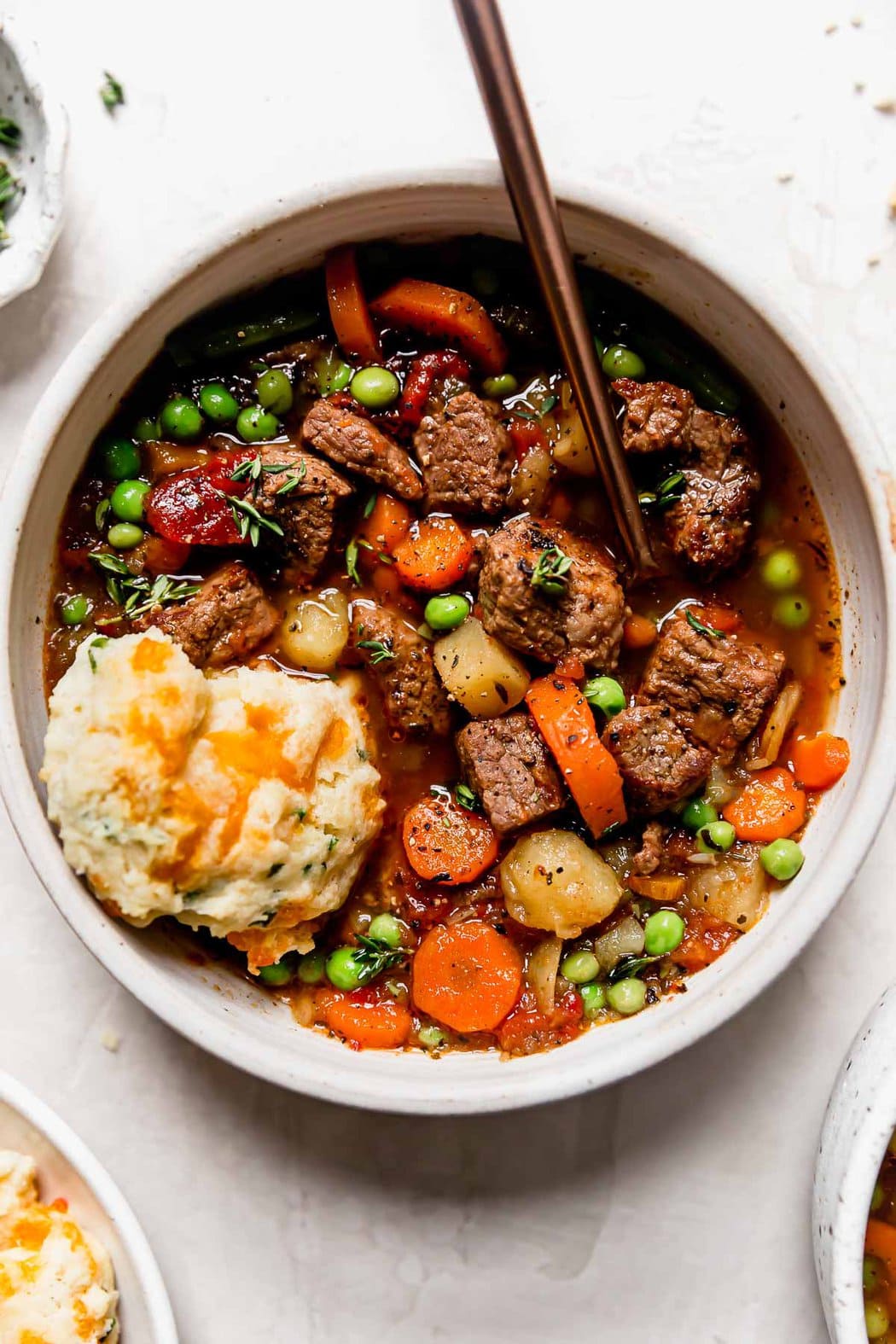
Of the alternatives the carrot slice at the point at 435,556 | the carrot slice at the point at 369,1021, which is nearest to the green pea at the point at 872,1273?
the carrot slice at the point at 369,1021

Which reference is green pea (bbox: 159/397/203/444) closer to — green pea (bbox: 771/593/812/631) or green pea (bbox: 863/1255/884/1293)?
green pea (bbox: 771/593/812/631)

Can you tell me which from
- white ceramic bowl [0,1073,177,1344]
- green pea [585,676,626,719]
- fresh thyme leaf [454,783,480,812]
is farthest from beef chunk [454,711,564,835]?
white ceramic bowl [0,1073,177,1344]

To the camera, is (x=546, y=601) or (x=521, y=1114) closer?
(x=546, y=601)

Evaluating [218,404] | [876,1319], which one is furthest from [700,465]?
[876,1319]

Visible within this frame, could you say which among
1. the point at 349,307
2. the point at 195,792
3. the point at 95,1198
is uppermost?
the point at 349,307

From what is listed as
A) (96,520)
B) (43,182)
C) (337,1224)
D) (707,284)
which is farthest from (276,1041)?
(43,182)

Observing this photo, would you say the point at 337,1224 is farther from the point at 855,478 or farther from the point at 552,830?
the point at 855,478

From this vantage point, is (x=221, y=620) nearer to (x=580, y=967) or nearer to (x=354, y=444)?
(x=354, y=444)
